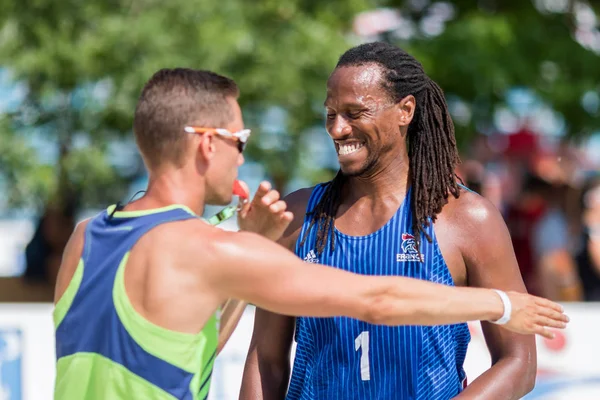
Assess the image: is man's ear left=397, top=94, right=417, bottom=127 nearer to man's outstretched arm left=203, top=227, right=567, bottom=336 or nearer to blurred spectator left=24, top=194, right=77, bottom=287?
man's outstretched arm left=203, top=227, right=567, bottom=336

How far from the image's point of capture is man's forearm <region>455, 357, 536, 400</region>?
119 inches

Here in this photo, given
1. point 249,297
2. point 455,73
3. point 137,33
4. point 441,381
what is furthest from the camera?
point 455,73

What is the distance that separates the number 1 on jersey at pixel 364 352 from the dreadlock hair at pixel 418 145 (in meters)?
0.31

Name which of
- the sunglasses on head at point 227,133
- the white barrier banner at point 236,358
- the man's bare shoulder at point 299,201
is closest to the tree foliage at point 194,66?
the white barrier banner at point 236,358

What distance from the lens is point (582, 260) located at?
336 inches

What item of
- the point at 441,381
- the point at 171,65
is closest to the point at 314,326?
the point at 441,381

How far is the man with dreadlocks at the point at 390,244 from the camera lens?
3.08 m

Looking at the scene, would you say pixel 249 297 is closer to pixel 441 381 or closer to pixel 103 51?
pixel 441 381

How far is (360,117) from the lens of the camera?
317 cm

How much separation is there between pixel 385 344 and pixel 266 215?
56 cm

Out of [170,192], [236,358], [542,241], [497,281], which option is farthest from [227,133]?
[542,241]

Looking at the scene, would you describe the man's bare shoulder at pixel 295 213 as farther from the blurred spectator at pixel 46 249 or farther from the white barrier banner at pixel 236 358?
the blurred spectator at pixel 46 249

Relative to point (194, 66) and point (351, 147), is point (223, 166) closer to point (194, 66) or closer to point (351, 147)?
point (351, 147)

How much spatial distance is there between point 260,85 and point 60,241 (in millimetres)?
2240
